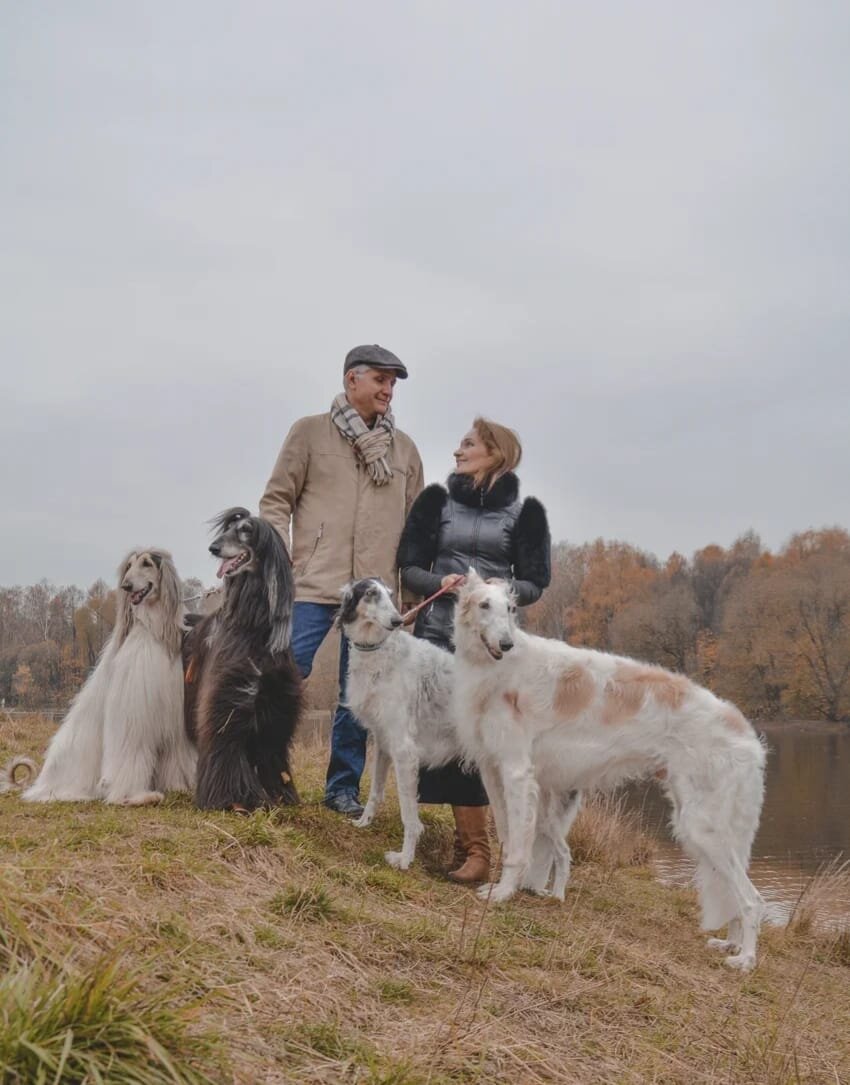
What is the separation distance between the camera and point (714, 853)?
5.71 metres

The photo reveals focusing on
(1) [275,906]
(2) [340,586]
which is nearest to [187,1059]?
(1) [275,906]

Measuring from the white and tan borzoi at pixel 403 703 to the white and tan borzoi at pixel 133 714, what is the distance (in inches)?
45.5

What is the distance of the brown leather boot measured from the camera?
637 centimetres

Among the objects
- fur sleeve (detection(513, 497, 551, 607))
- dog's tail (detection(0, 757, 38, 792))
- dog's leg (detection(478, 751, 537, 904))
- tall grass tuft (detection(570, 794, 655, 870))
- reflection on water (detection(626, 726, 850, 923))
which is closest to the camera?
dog's leg (detection(478, 751, 537, 904))

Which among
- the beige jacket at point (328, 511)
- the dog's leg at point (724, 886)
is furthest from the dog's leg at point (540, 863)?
the beige jacket at point (328, 511)

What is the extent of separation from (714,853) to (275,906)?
267 centimetres

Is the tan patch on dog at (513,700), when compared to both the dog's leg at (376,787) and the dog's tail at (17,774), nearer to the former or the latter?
the dog's leg at (376,787)

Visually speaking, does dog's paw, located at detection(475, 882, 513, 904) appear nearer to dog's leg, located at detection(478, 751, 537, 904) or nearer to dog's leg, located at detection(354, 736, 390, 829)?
dog's leg, located at detection(478, 751, 537, 904)

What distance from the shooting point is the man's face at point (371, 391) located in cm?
712

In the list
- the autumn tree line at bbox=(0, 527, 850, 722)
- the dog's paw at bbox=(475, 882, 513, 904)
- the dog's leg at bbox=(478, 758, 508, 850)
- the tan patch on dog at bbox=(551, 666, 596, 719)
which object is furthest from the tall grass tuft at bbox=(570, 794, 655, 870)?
the autumn tree line at bbox=(0, 527, 850, 722)

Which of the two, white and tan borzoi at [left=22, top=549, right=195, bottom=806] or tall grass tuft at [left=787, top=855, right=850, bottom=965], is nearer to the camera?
white and tan borzoi at [left=22, top=549, right=195, bottom=806]

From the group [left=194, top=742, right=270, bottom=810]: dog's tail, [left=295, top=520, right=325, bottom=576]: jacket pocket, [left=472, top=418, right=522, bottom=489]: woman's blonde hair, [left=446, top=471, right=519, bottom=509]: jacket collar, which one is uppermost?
[left=472, top=418, right=522, bottom=489]: woman's blonde hair

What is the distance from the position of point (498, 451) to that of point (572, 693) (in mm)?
1695

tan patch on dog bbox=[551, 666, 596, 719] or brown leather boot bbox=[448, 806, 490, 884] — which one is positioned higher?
tan patch on dog bbox=[551, 666, 596, 719]
